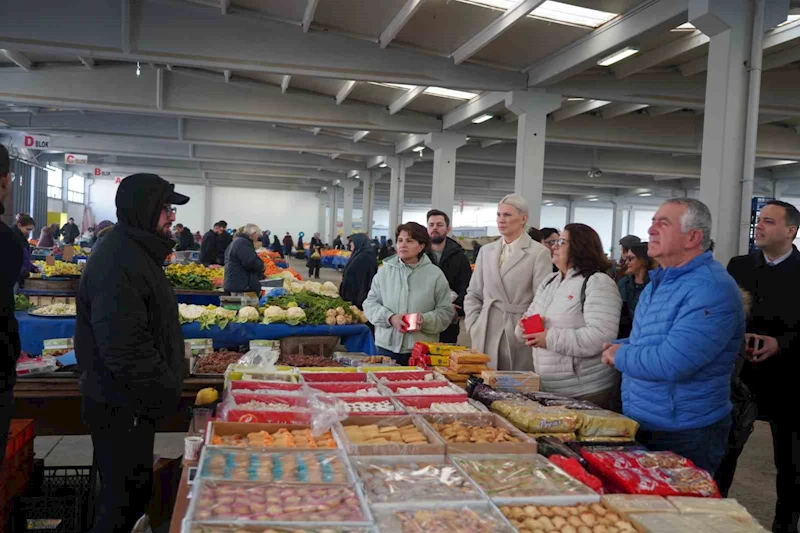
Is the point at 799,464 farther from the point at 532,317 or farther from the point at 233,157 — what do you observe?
Result: the point at 233,157

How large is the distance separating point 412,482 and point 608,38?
20.9ft

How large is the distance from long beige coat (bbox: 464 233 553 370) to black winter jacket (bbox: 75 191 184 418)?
6.79 feet

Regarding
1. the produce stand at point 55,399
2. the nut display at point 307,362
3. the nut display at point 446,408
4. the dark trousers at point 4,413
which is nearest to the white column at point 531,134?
the nut display at point 307,362

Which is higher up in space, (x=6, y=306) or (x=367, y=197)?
(x=367, y=197)

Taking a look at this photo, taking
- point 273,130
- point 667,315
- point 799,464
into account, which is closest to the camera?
point 667,315

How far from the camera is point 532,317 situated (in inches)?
126

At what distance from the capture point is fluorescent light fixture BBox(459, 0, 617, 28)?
6.88 m

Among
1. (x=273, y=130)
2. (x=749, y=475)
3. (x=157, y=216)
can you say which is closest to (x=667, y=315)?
(x=157, y=216)

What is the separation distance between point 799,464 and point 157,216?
3523mm

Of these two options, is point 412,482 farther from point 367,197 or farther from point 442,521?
point 367,197

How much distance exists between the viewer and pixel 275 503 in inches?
75.5

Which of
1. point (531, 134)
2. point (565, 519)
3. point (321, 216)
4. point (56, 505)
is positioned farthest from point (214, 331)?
point (321, 216)

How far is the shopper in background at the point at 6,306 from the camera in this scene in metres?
2.29

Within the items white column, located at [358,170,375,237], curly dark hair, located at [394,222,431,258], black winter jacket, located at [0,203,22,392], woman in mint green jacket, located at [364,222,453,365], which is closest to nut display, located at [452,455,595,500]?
black winter jacket, located at [0,203,22,392]
